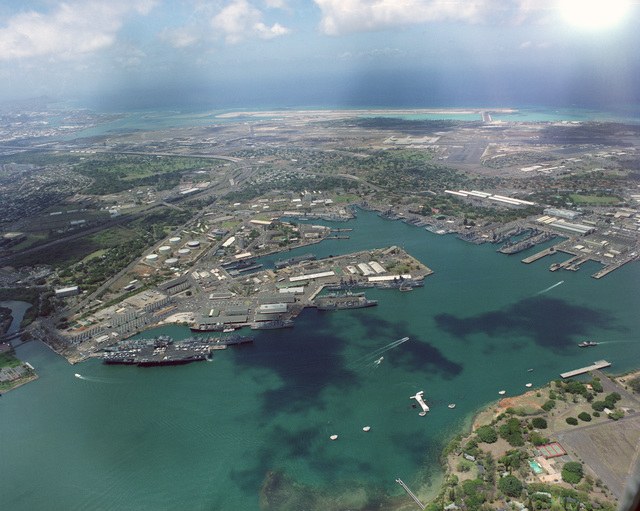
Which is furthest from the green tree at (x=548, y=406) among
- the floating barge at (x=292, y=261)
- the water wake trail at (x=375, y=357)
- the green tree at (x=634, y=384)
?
the floating barge at (x=292, y=261)

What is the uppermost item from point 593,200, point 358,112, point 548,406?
point 358,112

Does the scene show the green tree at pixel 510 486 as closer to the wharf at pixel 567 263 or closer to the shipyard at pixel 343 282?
the shipyard at pixel 343 282

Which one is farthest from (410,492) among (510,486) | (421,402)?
(421,402)

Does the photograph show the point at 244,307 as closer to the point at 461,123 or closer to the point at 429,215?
the point at 429,215

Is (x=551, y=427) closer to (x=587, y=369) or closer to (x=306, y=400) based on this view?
(x=587, y=369)

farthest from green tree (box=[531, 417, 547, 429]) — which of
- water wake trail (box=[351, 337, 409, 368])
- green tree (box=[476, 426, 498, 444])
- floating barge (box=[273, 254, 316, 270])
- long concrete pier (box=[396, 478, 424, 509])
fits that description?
floating barge (box=[273, 254, 316, 270])

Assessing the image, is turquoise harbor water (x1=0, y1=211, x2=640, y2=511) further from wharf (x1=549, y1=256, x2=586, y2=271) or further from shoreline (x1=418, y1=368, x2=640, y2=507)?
wharf (x1=549, y1=256, x2=586, y2=271)

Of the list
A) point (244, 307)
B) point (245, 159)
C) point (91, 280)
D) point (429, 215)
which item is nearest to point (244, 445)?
point (244, 307)
